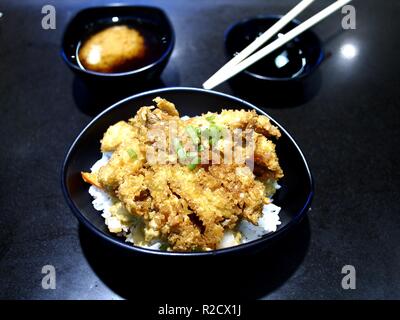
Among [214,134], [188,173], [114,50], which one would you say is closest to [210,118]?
[214,134]

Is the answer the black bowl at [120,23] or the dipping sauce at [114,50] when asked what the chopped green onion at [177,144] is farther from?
the dipping sauce at [114,50]

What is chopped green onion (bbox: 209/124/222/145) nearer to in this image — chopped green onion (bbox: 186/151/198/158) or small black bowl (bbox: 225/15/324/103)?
chopped green onion (bbox: 186/151/198/158)

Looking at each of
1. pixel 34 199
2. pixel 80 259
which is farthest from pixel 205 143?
pixel 34 199

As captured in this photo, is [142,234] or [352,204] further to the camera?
[352,204]

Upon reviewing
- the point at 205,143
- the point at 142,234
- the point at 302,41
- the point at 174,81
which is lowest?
the point at 142,234

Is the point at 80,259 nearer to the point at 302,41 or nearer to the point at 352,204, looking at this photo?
the point at 352,204

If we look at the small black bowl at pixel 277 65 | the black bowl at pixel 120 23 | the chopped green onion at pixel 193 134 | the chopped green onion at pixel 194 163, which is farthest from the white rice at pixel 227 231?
the small black bowl at pixel 277 65

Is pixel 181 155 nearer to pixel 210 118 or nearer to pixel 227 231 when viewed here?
pixel 210 118
